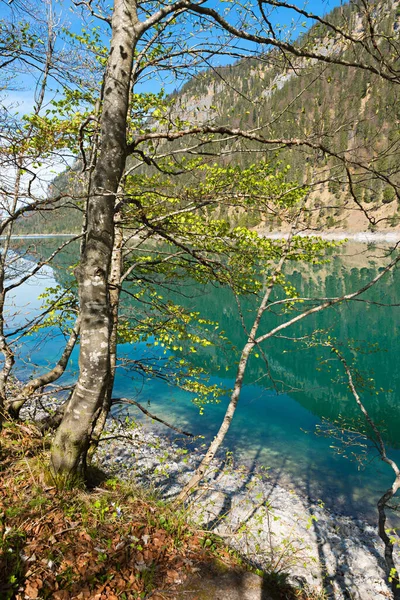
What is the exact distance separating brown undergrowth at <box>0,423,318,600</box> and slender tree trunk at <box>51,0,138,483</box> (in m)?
0.66

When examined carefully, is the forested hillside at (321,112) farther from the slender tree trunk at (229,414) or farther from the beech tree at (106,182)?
the slender tree trunk at (229,414)

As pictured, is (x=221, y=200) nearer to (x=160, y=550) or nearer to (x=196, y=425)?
(x=160, y=550)

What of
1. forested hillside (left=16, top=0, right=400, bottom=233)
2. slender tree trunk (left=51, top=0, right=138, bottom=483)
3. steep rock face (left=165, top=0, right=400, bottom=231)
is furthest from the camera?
forested hillside (left=16, top=0, right=400, bottom=233)

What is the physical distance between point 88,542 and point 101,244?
3.18 m

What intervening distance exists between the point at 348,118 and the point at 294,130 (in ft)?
3.17

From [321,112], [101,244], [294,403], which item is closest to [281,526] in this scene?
[101,244]

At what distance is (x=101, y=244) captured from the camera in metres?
3.77

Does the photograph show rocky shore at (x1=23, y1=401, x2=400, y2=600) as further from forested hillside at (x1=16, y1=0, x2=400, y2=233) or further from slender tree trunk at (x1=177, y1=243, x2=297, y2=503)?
forested hillside at (x1=16, y1=0, x2=400, y2=233)

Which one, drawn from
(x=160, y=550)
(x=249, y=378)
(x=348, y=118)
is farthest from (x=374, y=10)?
(x=249, y=378)

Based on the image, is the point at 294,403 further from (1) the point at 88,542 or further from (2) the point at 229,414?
(1) the point at 88,542

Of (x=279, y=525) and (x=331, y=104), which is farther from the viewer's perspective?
(x=279, y=525)

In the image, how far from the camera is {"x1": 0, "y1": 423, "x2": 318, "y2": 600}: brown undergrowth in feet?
10.4

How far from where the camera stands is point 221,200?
450 centimetres

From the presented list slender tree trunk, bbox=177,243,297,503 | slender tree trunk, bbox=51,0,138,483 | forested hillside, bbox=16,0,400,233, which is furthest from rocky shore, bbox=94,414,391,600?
forested hillside, bbox=16,0,400,233
